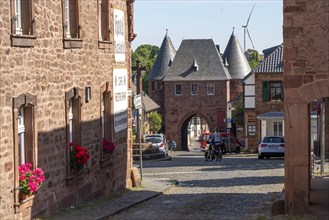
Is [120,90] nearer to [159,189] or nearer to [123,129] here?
[123,129]

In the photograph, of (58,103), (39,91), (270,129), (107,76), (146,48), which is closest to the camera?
(39,91)

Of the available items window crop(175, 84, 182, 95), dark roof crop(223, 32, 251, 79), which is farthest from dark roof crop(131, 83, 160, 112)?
dark roof crop(223, 32, 251, 79)

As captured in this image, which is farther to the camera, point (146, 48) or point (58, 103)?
point (146, 48)

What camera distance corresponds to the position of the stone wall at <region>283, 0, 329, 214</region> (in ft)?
53.1

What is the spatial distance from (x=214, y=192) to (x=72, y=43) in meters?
7.15

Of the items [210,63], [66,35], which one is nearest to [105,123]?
[66,35]

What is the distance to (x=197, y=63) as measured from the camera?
89750 millimetres

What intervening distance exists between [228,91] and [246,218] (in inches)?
2907

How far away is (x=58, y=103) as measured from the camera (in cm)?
1741

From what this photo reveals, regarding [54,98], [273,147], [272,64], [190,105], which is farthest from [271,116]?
[54,98]

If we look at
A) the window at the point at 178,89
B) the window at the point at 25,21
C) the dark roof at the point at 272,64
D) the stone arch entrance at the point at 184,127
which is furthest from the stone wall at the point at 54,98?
the window at the point at 178,89

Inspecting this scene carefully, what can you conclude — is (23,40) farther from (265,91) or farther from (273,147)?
(265,91)

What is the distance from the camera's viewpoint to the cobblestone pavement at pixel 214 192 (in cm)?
1812

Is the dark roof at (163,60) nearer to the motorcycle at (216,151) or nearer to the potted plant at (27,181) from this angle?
the motorcycle at (216,151)
